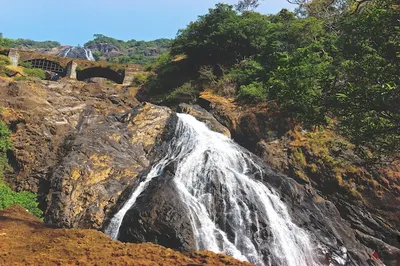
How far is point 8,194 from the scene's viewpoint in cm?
1201

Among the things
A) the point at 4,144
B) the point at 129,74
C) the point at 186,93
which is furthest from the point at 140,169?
the point at 129,74

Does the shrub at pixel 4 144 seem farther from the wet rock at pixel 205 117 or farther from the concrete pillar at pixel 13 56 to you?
the concrete pillar at pixel 13 56

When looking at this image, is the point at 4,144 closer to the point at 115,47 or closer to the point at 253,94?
the point at 253,94

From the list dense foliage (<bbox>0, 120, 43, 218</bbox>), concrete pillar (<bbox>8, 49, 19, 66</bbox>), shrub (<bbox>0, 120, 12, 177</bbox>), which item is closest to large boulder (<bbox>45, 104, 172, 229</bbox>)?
dense foliage (<bbox>0, 120, 43, 218</bbox>)

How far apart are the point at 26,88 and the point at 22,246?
13261 mm

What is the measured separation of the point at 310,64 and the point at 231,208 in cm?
1181

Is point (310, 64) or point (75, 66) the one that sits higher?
point (75, 66)

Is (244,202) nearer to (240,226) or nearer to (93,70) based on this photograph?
(240,226)

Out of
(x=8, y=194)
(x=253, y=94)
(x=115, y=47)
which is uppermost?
(x=115, y=47)

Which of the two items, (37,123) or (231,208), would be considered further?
(37,123)

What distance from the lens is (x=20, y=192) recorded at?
43.1ft

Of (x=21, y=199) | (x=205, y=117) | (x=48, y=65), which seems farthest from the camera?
(x=48, y=65)

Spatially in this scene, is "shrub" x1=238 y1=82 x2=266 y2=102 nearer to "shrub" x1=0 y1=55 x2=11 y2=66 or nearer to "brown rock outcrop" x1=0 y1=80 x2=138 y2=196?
"brown rock outcrop" x1=0 y1=80 x2=138 y2=196

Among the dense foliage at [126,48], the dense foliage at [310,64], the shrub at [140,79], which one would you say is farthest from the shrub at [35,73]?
the dense foliage at [126,48]
